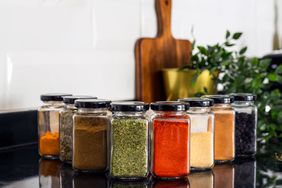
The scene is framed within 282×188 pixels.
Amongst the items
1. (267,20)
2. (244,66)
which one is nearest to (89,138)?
(244,66)

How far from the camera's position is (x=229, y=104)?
106cm

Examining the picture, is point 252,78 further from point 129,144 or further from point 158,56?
point 129,144

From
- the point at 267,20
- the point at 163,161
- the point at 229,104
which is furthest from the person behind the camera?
the point at 267,20

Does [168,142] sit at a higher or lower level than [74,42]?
lower

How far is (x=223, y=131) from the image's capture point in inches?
41.4

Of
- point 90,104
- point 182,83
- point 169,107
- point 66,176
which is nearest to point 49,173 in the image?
point 66,176

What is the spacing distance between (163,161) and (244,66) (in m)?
0.63

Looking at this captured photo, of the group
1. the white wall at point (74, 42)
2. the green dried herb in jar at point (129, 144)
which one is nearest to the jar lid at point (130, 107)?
the green dried herb in jar at point (129, 144)

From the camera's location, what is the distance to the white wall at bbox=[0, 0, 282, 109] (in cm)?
115

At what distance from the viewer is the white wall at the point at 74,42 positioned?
45.4 inches

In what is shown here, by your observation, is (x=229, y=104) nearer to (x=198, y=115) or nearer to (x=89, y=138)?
(x=198, y=115)

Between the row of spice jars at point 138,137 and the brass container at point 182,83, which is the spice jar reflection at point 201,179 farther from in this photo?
the brass container at point 182,83

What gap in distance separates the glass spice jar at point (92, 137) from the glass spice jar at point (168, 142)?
9 centimetres

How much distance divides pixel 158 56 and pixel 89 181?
0.71m
